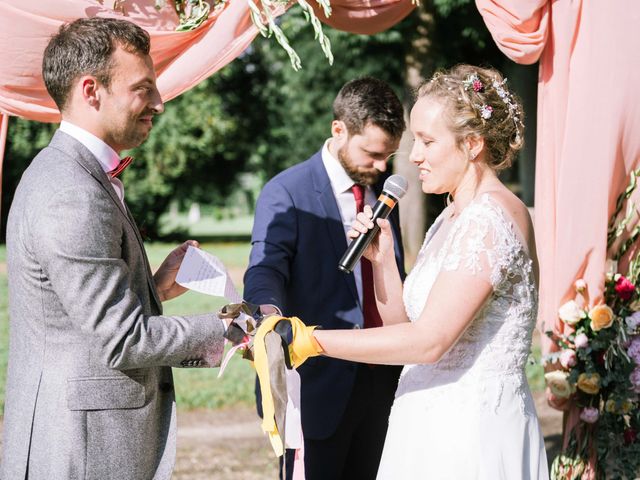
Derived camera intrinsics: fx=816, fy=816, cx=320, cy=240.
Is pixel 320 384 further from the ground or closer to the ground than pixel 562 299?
closer to the ground

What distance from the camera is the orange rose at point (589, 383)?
416 centimetres

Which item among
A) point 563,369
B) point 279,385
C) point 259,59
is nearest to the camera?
point 279,385

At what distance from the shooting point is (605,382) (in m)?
4.20

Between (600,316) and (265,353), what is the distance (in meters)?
2.04

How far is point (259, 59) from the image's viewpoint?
27953mm

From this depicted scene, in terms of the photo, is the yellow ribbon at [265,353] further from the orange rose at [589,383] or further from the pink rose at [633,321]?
the pink rose at [633,321]

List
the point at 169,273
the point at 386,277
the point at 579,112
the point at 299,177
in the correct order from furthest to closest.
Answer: the point at 299,177 < the point at 579,112 < the point at 386,277 < the point at 169,273

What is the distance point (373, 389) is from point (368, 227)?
1319mm

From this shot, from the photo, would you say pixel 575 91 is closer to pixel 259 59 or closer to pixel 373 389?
pixel 373 389

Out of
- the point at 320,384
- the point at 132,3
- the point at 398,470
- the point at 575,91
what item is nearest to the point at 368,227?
the point at 398,470

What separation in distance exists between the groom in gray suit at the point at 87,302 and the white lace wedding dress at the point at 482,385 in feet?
2.83

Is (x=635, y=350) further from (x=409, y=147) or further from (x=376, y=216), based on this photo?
(x=409, y=147)

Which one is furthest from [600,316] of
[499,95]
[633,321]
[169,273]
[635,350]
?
[169,273]

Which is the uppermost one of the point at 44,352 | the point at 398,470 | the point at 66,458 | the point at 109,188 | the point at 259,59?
the point at 109,188
